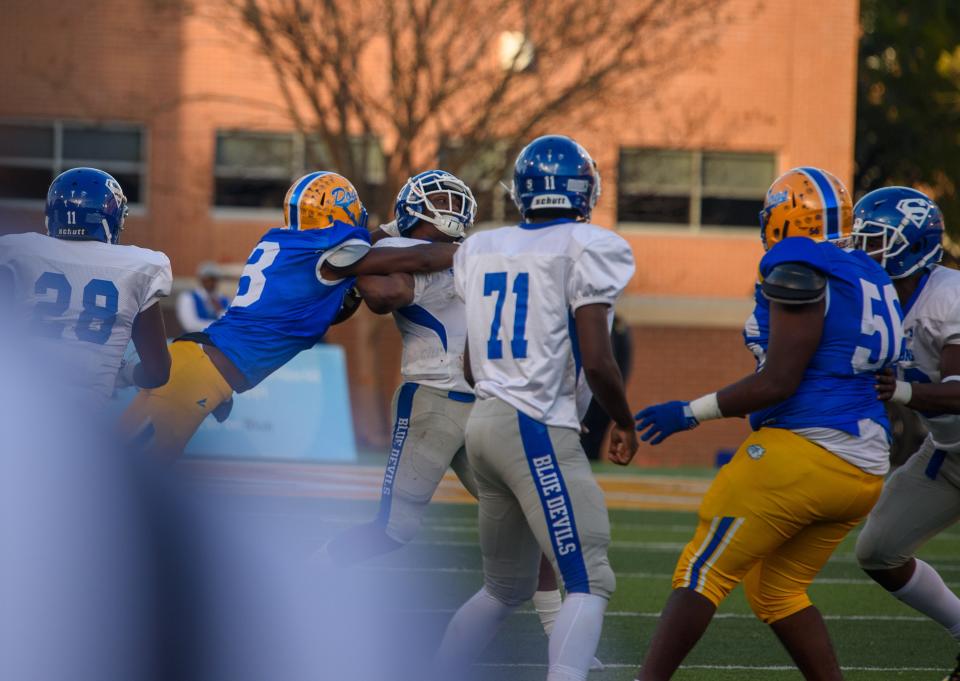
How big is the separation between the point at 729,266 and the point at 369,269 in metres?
15.9

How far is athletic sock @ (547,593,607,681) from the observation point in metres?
4.30

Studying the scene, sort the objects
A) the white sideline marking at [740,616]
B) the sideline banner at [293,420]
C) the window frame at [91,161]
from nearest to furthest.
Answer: the white sideline marking at [740,616] < the sideline banner at [293,420] < the window frame at [91,161]

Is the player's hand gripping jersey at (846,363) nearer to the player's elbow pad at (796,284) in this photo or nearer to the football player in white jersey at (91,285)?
the player's elbow pad at (796,284)

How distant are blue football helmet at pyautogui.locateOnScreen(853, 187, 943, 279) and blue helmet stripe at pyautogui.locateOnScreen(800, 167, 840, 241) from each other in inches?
27.3

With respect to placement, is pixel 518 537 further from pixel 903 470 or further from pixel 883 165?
pixel 883 165

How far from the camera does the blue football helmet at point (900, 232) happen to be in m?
5.27

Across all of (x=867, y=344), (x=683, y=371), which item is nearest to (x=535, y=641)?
(x=867, y=344)

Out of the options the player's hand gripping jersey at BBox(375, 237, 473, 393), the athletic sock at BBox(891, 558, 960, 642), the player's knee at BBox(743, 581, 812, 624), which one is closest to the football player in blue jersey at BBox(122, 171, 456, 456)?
the player's hand gripping jersey at BBox(375, 237, 473, 393)

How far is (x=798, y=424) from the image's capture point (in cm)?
448

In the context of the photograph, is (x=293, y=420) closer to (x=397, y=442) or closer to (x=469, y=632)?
(x=397, y=442)

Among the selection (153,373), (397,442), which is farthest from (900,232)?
(153,373)

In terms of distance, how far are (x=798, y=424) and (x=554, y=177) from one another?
108 cm

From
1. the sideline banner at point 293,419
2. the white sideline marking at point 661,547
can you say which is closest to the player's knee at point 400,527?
the white sideline marking at point 661,547

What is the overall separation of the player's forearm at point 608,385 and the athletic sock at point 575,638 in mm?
586
